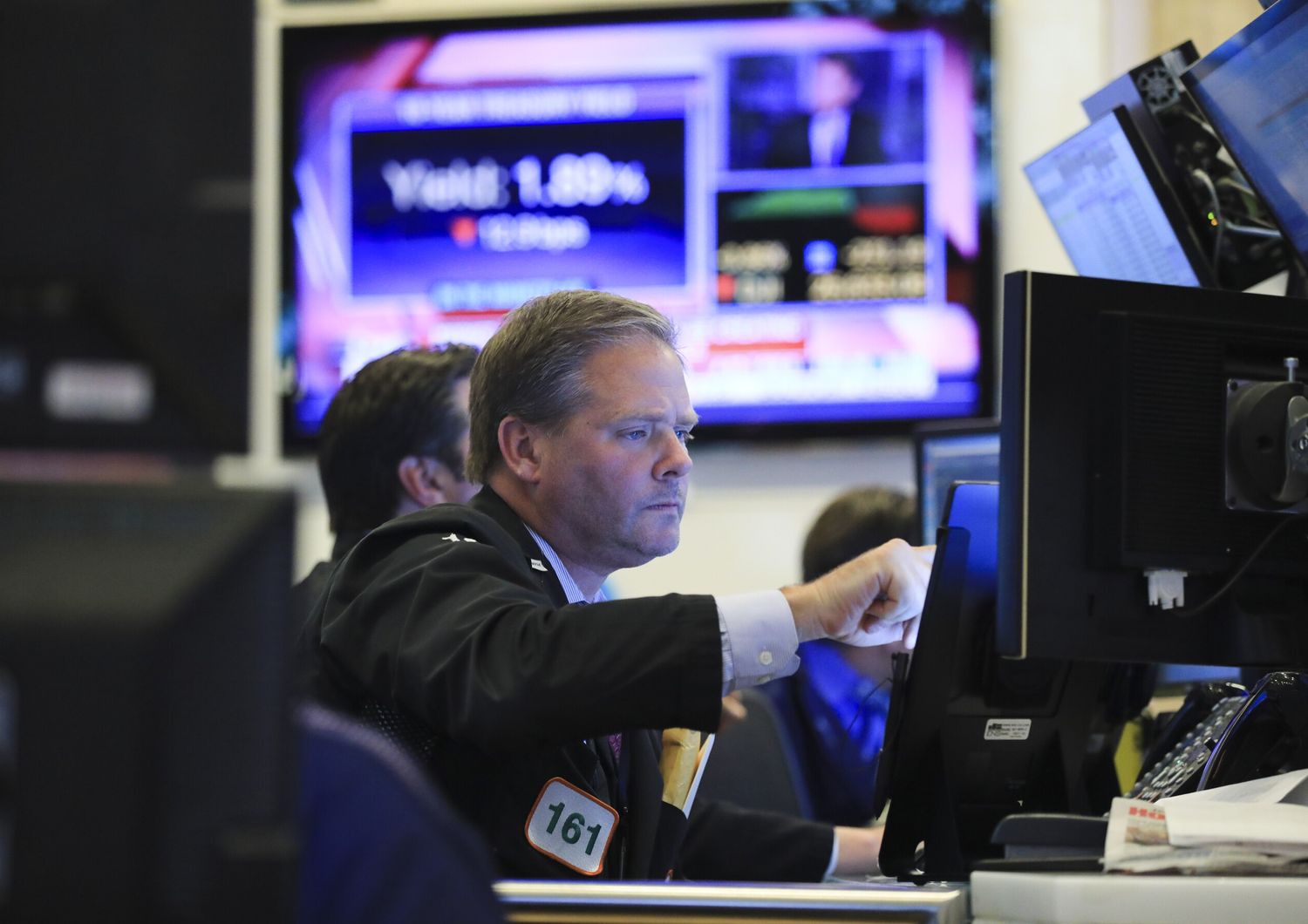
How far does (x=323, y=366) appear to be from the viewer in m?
4.02

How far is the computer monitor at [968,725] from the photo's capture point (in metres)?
1.60

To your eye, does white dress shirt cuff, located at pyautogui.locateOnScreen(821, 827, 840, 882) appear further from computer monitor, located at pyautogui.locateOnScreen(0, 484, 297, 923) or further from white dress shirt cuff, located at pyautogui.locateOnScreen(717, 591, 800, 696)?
computer monitor, located at pyautogui.locateOnScreen(0, 484, 297, 923)

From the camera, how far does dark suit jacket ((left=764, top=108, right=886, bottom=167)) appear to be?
3.91m

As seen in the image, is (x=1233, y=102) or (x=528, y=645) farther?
(x=1233, y=102)

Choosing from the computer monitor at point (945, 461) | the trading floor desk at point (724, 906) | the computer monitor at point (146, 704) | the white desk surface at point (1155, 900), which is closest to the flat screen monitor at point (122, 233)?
the computer monitor at point (146, 704)

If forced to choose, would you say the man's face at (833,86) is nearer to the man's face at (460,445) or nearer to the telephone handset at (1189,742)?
the man's face at (460,445)

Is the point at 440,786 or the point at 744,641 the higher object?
the point at 744,641

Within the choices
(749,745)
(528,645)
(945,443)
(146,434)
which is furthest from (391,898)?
(749,745)

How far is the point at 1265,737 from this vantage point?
5.27 ft

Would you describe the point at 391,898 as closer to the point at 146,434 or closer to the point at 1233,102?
the point at 146,434

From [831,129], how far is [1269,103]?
7.58 ft

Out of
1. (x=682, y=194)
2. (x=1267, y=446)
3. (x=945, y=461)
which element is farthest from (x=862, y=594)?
(x=682, y=194)

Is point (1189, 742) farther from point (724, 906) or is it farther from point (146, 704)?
point (146, 704)

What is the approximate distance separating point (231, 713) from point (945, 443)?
6.16 feet
